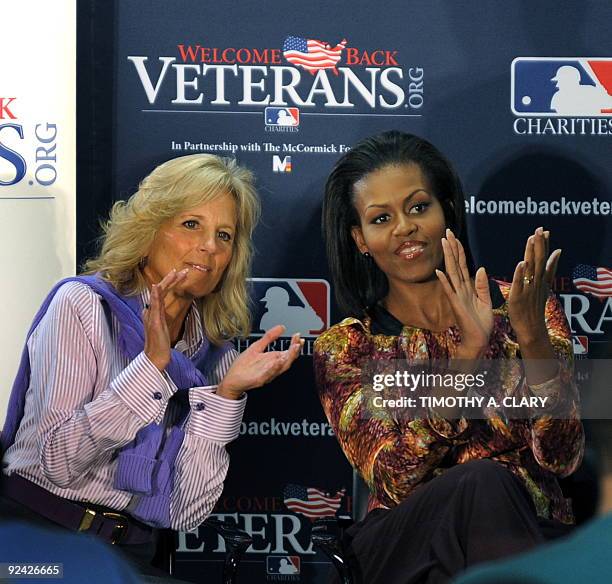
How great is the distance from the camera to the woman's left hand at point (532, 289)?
277 cm

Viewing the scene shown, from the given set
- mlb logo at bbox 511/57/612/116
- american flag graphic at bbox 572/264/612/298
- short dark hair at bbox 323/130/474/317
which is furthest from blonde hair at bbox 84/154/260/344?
american flag graphic at bbox 572/264/612/298

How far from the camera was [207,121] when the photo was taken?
9.25 ft

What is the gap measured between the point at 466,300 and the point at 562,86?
27.2 inches

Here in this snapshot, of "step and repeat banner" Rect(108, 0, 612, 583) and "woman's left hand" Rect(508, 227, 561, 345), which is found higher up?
"step and repeat banner" Rect(108, 0, 612, 583)

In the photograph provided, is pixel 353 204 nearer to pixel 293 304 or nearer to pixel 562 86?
pixel 293 304

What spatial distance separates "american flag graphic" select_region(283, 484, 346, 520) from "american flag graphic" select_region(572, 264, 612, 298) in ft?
3.13

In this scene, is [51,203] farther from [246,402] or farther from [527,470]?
[527,470]

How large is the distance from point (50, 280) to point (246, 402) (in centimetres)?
70

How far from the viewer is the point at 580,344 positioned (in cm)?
285

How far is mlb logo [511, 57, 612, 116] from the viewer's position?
2.78 meters

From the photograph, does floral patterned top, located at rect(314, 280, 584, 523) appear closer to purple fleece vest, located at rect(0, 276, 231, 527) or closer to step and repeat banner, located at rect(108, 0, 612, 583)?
step and repeat banner, located at rect(108, 0, 612, 583)

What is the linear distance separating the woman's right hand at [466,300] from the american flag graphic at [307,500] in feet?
1.97

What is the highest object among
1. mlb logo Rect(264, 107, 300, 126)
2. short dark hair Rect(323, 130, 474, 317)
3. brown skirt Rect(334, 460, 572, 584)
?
mlb logo Rect(264, 107, 300, 126)

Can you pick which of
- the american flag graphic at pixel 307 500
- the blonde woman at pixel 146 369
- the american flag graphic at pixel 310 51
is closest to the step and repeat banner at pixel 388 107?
the american flag graphic at pixel 310 51
